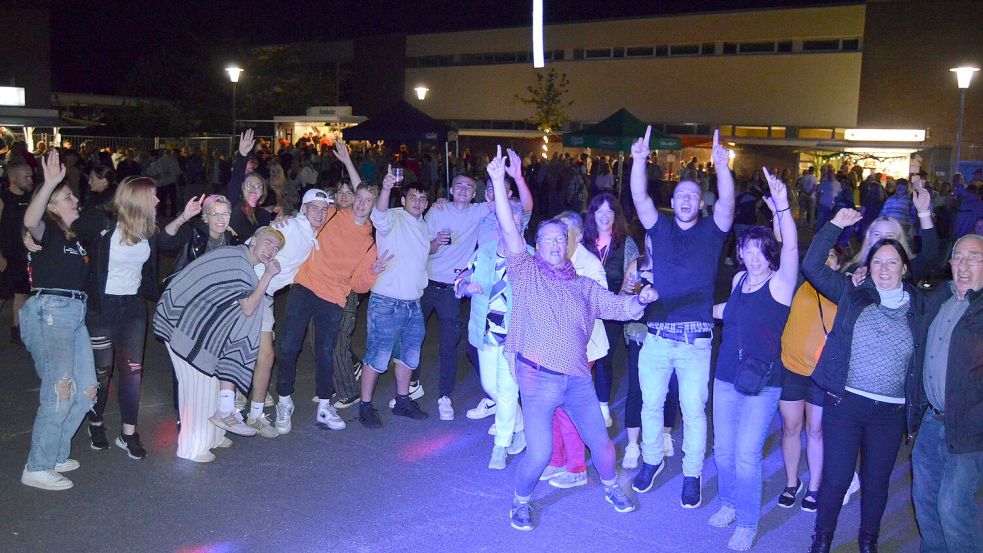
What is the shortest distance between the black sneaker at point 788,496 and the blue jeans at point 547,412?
4.17ft

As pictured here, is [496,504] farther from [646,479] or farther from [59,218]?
[59,218]

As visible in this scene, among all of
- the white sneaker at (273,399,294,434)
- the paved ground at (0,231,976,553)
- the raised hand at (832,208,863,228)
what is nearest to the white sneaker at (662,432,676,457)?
the paved ground at (0,231,976,553)

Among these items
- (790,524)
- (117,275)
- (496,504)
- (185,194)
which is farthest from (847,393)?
(185,194)

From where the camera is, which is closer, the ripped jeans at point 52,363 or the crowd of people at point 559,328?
the crowd of people at point 559,328

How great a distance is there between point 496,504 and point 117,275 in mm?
2776

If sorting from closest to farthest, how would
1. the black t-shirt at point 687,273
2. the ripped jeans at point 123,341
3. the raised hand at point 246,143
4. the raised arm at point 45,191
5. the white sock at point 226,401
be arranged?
1. the raised arm at point 45,191
2. the black t-shirt at point 687,273
3. the ripped jeans at point 123,341
4. the white sock at point 226,401
5. the raised hand at point 246,143

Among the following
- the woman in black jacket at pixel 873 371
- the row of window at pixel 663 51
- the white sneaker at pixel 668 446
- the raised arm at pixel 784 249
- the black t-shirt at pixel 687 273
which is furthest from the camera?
the row of window at pixel 663 51

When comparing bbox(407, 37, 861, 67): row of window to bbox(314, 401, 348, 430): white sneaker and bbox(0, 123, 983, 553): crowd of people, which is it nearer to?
bbox(0, 123, 983, 553): crowd of people

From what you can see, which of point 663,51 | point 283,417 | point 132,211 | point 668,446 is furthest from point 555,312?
point 663,51

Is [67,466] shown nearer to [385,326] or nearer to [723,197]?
[385,326]

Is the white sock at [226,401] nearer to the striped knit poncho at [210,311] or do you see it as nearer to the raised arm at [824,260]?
the striped knit poncho at [210,311]

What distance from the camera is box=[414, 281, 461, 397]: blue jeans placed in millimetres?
6996

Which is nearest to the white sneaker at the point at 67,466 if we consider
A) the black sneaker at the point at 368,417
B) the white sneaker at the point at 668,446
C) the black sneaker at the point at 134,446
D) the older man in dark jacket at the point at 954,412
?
the black sneaker at the point at 134,446

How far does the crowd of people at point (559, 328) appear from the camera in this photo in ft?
14.3
